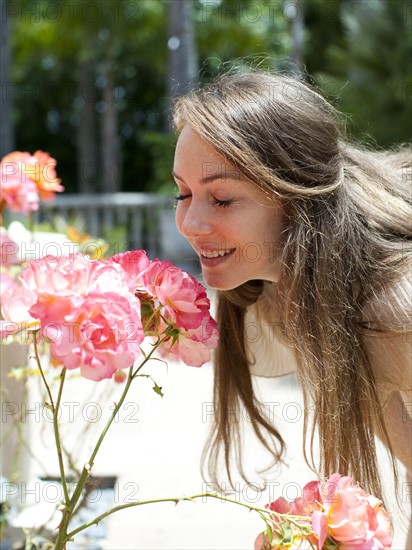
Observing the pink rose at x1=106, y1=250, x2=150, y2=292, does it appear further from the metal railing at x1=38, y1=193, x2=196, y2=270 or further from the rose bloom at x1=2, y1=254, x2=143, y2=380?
the metal railing at x1=38, y1=193, x2=196, y2=270

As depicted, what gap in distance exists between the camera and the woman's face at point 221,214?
1.32m

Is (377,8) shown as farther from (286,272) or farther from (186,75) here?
(286,272)

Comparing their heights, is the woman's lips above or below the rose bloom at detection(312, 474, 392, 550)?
above

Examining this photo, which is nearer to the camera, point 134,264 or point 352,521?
point 352,521

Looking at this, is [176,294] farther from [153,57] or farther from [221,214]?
[153,57]

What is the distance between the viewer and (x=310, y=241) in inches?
53.9

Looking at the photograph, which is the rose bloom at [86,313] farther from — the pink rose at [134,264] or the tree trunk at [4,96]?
the tree trunk at [4,96]

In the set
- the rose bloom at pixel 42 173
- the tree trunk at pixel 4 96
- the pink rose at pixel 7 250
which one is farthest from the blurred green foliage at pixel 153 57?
the pink rose at pixel 7 250

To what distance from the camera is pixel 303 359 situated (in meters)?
1.35

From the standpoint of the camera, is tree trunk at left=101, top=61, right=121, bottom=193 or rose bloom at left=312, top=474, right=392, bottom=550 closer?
rose bloom at left=312, top=474, right=392, bottom=550

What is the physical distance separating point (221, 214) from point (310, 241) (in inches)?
6.6

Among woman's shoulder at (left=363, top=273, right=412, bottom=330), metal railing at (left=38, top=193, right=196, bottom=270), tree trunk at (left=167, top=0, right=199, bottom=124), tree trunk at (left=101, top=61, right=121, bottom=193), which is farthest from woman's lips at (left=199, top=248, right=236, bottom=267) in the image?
tree trunk at (left=101, top=61, right=121, bottom=193)

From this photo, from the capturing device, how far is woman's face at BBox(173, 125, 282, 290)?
132cm

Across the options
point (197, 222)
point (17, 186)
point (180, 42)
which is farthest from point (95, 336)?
point (180, 42)
